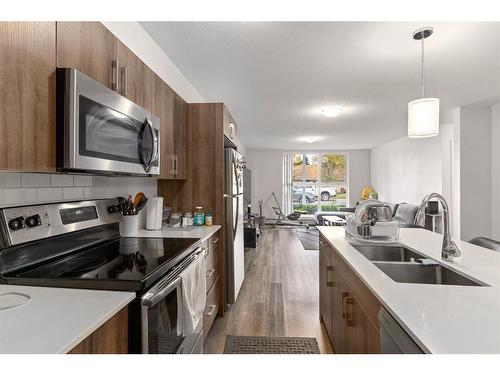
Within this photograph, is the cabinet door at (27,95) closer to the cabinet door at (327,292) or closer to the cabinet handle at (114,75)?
the cabinet handle at (114,75)

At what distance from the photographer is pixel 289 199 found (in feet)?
31.1

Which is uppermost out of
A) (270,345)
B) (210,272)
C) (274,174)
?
(274,174)

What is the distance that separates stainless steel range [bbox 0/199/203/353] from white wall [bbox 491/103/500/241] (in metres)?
4.58

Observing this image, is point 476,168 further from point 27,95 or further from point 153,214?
point 27,95

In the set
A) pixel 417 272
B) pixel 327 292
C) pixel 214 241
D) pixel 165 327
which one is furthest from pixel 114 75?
pixel 327 292

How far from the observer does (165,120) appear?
220 cm

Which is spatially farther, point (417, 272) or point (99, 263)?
point (417, 272)

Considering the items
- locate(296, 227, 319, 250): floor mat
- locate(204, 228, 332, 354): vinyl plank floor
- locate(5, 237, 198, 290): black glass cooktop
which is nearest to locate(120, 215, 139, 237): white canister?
locate(5, 237, 198, 290): black glass cooktop

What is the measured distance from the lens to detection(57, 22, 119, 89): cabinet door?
1125 millimetres

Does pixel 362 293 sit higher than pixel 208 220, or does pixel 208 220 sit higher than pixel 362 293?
pixel 208 220

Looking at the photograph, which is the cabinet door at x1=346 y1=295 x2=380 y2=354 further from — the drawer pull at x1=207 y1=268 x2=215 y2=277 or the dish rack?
the drawer pull at x1=207 y1=268 x2=215 y2=277

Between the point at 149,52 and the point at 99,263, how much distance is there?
173 cm

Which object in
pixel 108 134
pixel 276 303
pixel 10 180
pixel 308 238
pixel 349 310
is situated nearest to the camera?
pixel 10 180
